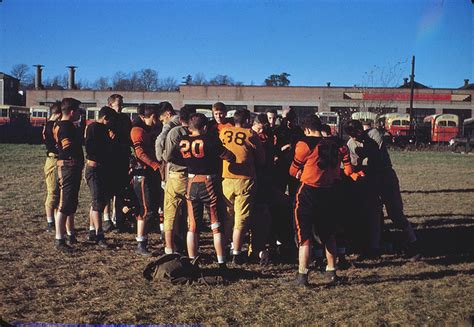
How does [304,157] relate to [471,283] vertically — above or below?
above

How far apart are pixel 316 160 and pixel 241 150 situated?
1.09m

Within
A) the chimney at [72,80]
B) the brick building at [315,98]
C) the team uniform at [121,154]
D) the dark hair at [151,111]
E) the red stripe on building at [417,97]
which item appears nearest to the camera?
the team uniform at [121,154]

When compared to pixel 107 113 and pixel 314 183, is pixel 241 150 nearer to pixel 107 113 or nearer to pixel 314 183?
pixel 314 183

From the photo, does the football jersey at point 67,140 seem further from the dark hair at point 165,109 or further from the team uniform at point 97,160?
the dark hair at point 165,109

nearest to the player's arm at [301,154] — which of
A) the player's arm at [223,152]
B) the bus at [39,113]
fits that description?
the player's arm at [223,152]

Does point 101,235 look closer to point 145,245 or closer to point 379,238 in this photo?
point 145,245

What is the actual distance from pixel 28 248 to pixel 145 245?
1669 millimetres

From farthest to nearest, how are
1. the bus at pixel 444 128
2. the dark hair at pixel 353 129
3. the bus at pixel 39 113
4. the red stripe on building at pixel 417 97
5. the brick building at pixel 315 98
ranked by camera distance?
the brick building at pixel 315 98 < the red stripe on building at pixel 417 97 < the bus at pixel 39 113 < the bus at pixel 444 128 < the dark hair at pixel 353 129

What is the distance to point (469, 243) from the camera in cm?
861

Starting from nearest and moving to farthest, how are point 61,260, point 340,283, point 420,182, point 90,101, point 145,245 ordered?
point 340,283
point 61,260
point 145,245
point 420,182
point 90,101

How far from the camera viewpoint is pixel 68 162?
24.0 feet

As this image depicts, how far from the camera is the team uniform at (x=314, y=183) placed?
19.9 ft

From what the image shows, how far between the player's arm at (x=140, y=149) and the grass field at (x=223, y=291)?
1.28m

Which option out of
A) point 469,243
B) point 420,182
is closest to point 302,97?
point 420,182
